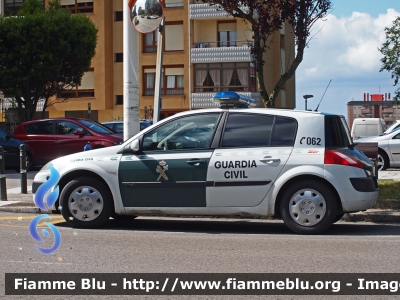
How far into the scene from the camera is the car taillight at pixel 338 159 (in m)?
9.52

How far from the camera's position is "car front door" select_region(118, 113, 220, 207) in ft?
32.3

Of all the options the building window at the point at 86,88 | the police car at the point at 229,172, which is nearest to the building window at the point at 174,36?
the building window at the point at 86,88

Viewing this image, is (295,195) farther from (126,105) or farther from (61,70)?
(61,70)

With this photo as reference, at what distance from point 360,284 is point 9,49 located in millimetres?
32648

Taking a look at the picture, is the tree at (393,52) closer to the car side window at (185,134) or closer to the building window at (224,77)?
the building window at (224,77)

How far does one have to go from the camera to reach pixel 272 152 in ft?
31.8

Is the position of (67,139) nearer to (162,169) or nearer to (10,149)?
(10,149)

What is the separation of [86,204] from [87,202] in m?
0.03

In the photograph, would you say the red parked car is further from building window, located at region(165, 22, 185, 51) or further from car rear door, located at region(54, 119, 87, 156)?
building window, located at region(165, 22, 185, 51)

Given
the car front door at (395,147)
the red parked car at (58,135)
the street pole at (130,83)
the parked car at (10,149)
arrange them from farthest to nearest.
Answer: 1. the car front door at (395,147)
2. the parked car at (10,149)
3. the red parked car at (58,135)
4. the street pole at (130,83)

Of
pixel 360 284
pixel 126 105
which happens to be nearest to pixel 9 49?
pixel 126 105

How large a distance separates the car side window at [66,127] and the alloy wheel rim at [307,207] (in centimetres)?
1314

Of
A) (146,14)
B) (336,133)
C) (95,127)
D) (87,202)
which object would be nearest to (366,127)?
(95,127)

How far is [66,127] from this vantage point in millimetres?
21969
